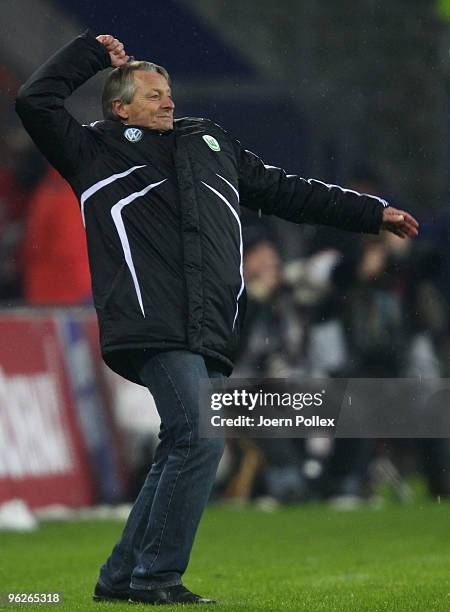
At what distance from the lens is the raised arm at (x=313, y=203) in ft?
22.1

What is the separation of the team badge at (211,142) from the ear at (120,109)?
0.31 m

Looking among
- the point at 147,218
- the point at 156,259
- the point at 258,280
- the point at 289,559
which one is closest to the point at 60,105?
the point at 147,218

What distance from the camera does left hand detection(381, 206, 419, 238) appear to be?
6.86 m

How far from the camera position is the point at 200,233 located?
249 inches

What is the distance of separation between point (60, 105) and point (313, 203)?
1093 mm

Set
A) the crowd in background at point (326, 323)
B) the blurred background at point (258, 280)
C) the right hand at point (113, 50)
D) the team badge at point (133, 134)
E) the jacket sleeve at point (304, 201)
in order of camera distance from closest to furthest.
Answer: the team badge at point (133, 134) → the right hand at point (113, 50) → the jacket sleeve at point (304, 201) → the blurred background at point (258, 280) → the crowd in background at point (326, 323)

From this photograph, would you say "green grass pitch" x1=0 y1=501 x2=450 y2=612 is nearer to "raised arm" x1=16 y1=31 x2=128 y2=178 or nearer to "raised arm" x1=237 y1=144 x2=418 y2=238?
"raised arm" x1=237 y1=144 x2=418 y2=238

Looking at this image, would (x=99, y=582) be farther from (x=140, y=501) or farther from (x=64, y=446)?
(x=64, y=446)

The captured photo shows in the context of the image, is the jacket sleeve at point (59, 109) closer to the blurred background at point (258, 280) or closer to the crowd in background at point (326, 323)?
the blurred background at point (258, 280)

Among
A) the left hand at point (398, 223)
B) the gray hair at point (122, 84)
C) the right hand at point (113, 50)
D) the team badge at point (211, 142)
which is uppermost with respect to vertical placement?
the right hand at point (113, 50)

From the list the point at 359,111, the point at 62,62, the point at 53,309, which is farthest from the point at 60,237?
the point at 62,62

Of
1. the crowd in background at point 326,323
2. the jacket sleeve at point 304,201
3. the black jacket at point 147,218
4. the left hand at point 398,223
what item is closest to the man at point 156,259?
the black jacket at point 147,218

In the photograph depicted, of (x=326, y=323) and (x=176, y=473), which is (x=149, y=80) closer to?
(x=176, y=473)

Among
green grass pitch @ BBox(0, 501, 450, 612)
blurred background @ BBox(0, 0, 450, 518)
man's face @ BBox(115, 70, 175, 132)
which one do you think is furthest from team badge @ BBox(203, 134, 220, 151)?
blurred background @ BBox(0, 0, 450, 518)
